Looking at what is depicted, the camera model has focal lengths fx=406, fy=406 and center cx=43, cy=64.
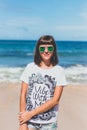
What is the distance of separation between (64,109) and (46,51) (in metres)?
3.71

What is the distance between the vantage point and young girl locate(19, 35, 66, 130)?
266 cm

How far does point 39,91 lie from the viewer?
8.78ft

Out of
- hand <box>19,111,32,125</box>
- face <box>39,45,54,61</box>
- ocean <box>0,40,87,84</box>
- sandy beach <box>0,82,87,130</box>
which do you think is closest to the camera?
hand <box>19,111,32,125</box>

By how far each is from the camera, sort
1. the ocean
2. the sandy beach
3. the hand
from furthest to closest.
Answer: the ocean → the sandy beach → the hand

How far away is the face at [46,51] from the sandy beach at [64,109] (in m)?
2.60

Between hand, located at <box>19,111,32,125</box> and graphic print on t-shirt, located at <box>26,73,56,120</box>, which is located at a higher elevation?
graphic print on t-shirt, located at <box>26,73,56,120</box>

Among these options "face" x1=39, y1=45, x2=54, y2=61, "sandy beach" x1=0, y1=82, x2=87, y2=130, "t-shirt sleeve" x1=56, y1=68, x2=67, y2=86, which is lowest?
"sandy beach" x1=0, y1=82, x2=87, y2=130

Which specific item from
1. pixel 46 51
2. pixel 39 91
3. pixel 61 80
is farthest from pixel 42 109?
pixel 46 51

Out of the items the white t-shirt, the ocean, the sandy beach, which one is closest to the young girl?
the white t-shirt

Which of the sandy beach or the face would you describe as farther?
the sandy beach

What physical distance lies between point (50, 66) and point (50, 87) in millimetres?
153

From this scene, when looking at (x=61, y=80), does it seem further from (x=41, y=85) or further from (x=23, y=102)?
(x=23, y=102)

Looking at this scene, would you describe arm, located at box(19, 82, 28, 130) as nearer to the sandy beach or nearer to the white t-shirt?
the white t-shirt

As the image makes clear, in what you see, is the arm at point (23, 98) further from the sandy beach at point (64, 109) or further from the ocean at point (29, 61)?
→ the ocean at point (29, 61)
